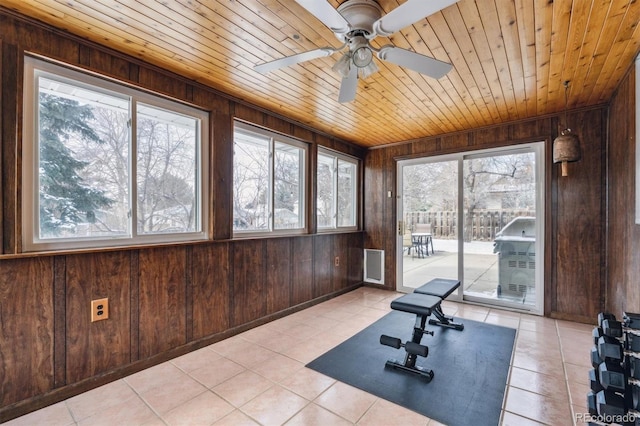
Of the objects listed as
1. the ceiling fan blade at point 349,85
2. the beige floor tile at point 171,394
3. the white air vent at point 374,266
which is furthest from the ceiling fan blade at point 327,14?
the white air vent at point 374,266

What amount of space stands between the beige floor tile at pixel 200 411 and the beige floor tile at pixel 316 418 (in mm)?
444

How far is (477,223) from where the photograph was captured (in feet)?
13.6

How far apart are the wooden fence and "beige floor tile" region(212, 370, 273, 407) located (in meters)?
3.32

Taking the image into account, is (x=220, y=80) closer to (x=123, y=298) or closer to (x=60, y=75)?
(x=60, y=75)

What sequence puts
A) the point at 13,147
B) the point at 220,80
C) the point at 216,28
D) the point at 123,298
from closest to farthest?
the point at 13,147 → the point at 216,28 → the point at 123,298 → the point at 220,80

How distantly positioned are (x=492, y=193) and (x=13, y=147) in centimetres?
481

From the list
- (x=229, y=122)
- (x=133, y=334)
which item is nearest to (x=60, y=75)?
(x=229, y=122)

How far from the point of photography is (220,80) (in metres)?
2.71

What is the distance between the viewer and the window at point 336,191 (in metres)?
4.46

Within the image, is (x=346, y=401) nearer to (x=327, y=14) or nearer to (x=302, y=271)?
(x=302, y=271)

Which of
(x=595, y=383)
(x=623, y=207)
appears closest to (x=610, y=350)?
(x=595, y=383)

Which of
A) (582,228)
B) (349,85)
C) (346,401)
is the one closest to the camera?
(346,401)

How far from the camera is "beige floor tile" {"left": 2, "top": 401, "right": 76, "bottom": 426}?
178 centimetres

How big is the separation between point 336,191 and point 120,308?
3219 millimetres
